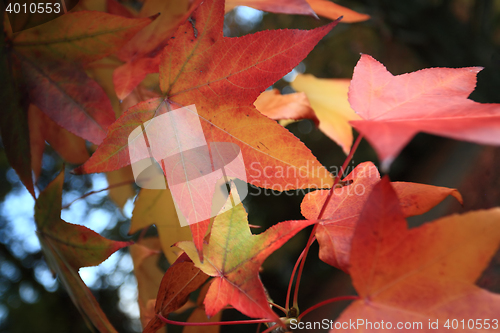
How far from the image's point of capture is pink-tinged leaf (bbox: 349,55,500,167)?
0.12 metres

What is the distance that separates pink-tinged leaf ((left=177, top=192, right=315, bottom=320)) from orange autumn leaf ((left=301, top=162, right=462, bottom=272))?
4 centimetres

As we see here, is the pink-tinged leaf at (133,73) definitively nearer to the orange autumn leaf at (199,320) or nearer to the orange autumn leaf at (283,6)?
the orange autumn leaf at (283,6)

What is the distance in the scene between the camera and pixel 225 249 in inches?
7.6

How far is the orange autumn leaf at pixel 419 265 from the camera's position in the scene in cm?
14

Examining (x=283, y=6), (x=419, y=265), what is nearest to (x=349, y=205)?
(x=419, y=265)

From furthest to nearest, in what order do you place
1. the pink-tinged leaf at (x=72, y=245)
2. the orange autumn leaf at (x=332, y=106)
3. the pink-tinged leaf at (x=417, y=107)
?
1. the orange autumn leaf at (x=332, y=106)
2. the pink-tinged leaf at (x=72, y=245)
3. the pink-tinged leaf at (x=417, y=107)

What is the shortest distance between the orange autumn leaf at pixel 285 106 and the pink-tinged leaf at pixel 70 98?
161 millimetres

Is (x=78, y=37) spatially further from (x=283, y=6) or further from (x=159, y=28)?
(x=283, y=6)

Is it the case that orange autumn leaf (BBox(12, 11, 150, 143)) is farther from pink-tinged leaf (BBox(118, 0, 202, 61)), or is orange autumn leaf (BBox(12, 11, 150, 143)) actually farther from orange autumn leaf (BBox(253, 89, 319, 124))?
orange autumn leaf (BBox(253, 89, 319, 124))

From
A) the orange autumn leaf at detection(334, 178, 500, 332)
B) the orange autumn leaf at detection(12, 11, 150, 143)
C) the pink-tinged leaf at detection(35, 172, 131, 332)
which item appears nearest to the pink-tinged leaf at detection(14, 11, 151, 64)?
the orange autumn leaf at detection(12, 11, 150, 143)

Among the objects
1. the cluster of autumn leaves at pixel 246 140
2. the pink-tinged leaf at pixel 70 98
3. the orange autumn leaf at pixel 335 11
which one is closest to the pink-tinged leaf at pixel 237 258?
the cluster of autumn leaves at pixel 246 140

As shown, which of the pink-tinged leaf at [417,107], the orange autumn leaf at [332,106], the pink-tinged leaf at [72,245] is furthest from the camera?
the orange autumn leaf at [332,106]

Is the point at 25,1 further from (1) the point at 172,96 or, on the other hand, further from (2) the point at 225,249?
(2) the point at 225,249

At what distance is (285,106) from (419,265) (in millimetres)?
218
